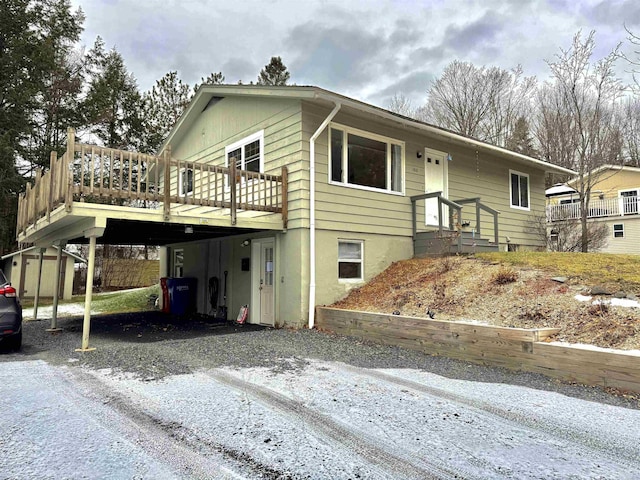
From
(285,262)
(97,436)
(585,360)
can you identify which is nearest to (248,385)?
(97,436)

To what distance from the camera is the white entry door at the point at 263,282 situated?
938cm

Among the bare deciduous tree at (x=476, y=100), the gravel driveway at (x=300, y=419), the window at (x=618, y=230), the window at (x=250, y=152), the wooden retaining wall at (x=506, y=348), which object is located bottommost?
the gravel driveway at (x=300, y=419)

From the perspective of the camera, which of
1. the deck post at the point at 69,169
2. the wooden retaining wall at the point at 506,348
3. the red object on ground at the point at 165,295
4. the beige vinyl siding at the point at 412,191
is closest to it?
the wooden retaining wall at the point at 506,348

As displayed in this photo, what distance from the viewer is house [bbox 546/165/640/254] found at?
68.9 feet

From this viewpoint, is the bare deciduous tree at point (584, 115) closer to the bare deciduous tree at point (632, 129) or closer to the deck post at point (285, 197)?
the bare deciduous tree at point (632, 129)

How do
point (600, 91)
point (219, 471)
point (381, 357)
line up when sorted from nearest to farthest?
point (219, 471), point (381, 357), point (600, 91)

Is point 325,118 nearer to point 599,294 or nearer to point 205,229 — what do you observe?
point 205,229

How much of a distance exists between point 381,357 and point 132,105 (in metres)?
23.9

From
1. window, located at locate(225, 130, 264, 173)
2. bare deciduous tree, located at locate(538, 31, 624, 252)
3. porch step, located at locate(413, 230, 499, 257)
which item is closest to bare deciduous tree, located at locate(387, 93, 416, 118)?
bare deciduous tree, located at locate(538, 31, 624, 252)

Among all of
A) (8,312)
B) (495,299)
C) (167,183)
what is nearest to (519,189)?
(495,299)

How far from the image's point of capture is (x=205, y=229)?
356 inches

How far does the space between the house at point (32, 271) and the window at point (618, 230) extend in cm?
2659

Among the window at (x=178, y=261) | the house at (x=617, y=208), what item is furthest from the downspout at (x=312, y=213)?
the house at (x=617, y=208)

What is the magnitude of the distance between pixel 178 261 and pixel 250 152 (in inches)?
205
